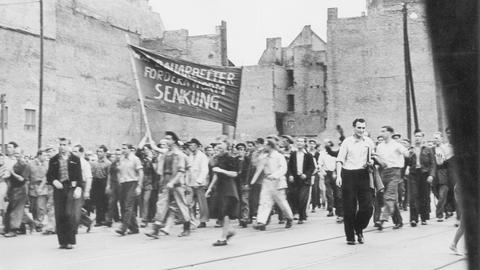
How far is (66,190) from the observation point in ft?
37.4

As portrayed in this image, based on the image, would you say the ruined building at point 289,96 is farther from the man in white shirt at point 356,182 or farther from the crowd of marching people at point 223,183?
the man in white shirt at point 356,182

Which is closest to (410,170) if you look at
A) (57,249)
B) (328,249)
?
(328,249)

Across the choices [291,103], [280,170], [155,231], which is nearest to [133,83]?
[291,103]

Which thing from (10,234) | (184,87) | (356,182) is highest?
(184,87)

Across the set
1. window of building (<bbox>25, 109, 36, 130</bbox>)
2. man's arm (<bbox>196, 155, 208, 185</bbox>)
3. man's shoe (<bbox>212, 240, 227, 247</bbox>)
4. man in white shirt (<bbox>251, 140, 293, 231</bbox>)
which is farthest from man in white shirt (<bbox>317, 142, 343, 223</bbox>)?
window of building (<bbox>25, 109, 36, 130</bbox>)

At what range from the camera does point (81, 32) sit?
45406 millimetres

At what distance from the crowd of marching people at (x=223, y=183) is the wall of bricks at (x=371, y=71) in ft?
98.3

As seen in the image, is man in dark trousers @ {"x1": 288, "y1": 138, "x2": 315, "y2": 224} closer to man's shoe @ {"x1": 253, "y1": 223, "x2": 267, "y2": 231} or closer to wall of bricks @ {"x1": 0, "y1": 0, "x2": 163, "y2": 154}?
man's shoe @ {"x1": 253, "y1": 223, "x2": 267, "y2": 231}

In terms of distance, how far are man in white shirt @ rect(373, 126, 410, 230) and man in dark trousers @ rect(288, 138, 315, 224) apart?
3.03 m

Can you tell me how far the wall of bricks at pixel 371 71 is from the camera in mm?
47594

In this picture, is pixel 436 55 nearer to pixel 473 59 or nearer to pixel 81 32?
pixel 473 59

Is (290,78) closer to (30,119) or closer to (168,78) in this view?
(30,119)

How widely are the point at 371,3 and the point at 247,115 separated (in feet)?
40.7

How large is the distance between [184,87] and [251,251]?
17.0ft
